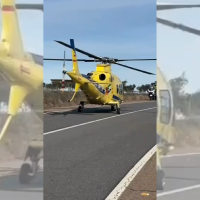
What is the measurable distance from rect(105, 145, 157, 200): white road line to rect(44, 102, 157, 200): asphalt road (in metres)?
0.06

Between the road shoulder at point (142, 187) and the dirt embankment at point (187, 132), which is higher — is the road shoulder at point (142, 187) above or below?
below

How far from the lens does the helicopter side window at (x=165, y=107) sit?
5.08 ft

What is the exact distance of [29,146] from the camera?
1.56m

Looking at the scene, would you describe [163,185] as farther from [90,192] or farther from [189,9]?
[90,192]

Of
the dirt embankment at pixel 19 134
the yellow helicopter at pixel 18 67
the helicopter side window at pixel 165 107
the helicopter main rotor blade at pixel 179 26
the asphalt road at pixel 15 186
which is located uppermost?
the helicopter main rotor blade at pixel 179 26

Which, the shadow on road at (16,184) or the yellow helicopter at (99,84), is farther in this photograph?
the yellow helicopter at (99,84)

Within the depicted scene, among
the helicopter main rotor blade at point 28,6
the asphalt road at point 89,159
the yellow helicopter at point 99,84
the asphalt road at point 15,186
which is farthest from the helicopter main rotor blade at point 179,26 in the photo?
the yellow helicopter at point 99,84

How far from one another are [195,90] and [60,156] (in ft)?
10.9

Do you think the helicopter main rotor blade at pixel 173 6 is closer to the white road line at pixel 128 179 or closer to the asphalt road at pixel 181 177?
the asphalt road at pixel 181 177

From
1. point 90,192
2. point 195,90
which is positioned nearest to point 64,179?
point 90,192

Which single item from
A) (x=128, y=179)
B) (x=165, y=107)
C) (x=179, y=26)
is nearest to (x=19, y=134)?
(x=165, y=107)

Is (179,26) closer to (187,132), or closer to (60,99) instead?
(187,132)

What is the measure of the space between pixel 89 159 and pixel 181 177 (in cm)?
300

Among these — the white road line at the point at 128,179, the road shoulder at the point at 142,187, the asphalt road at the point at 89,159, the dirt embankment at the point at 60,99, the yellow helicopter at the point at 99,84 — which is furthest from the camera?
the dirt embankment at the point at 60,99
